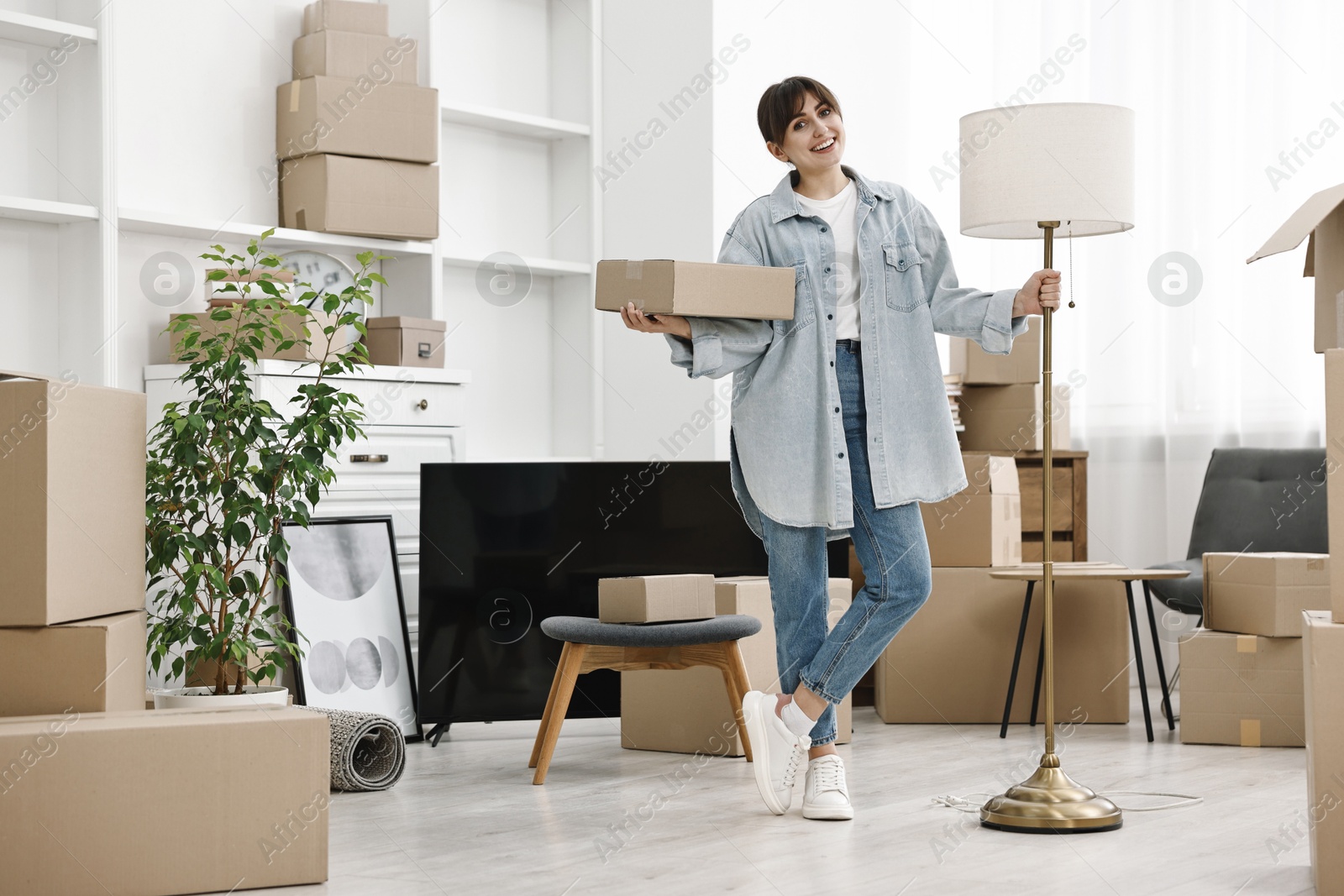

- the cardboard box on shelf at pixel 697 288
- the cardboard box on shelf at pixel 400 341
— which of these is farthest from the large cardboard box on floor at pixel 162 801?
the cardboard box on shelf at pixel 400 341

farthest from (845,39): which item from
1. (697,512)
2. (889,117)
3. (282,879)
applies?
(282,879)

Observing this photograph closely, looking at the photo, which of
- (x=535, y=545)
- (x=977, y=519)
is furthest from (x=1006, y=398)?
(x=535, y=545)

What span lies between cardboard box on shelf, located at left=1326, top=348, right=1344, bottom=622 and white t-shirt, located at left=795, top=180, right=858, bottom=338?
85cm

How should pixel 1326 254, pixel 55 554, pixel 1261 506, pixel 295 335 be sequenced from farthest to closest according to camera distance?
pixel 1261 506
pixel 295 335
pixel 1326 254
pixel 55 554

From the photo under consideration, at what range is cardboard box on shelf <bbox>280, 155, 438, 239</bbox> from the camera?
12.9 feet

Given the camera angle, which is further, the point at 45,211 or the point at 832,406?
the point at 45,211

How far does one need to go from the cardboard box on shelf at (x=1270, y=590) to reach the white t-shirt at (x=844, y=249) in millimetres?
1506

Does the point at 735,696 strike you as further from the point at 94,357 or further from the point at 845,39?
the point at 845,39

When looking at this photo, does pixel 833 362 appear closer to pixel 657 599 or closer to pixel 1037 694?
pixel 657 599

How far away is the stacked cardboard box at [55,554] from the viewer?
7.09 ft

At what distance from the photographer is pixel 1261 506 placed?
417 centimetres

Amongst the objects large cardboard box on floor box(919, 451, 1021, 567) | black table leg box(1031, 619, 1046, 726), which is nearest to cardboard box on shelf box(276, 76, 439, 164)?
large cardboard box on floor box(919, 451, 1021, 567)

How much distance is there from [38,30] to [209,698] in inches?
68.2

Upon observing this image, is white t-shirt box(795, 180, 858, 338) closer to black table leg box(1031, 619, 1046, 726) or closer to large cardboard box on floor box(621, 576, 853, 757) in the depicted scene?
large cardboard box on floor box(621, 576, 853, 757)
